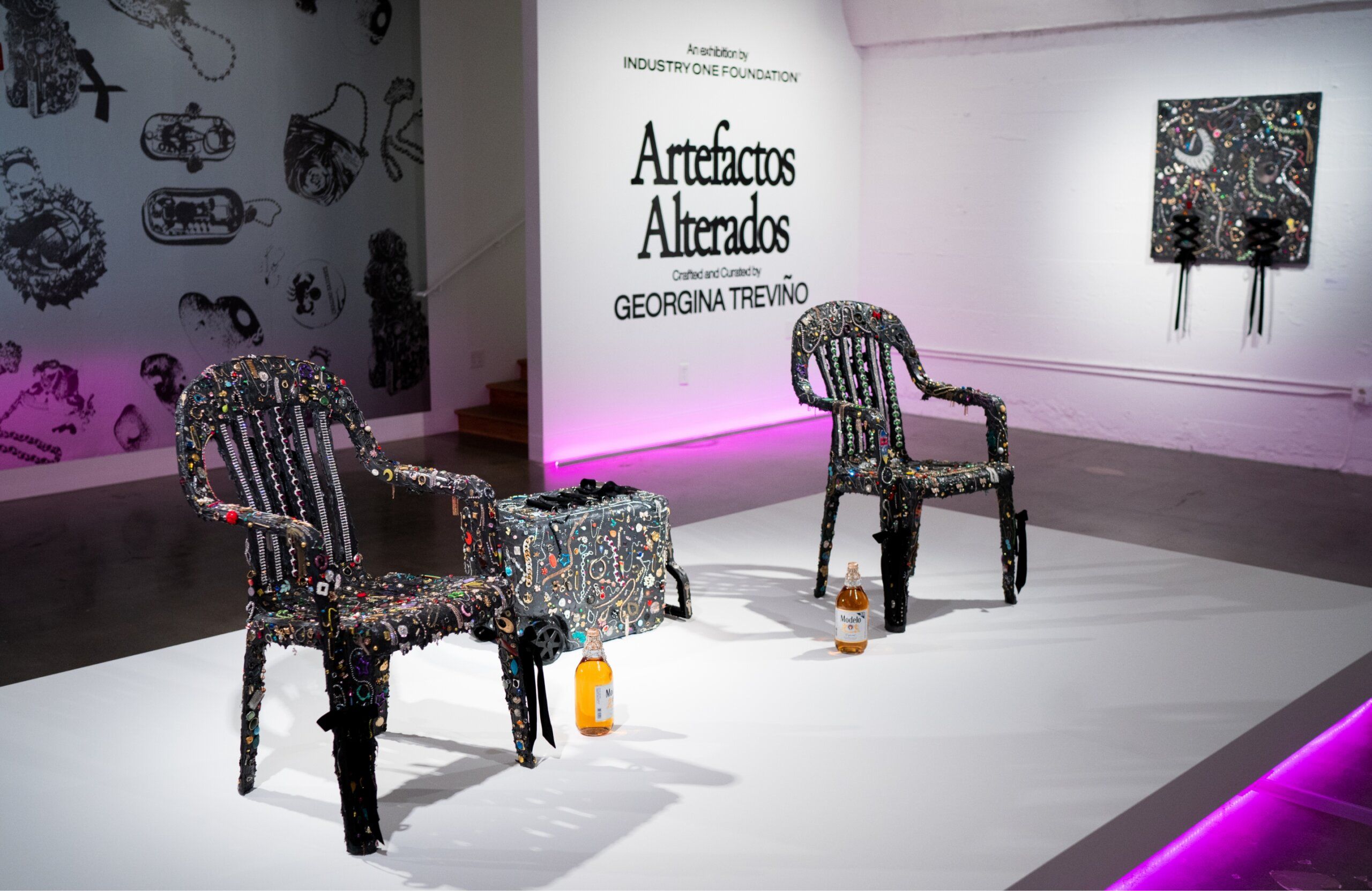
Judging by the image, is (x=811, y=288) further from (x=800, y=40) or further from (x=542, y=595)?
(x=542, y=595)

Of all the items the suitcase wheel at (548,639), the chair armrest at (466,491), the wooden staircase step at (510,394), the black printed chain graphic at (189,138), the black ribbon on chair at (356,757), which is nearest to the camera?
the black ribbon on chair at (356,757)

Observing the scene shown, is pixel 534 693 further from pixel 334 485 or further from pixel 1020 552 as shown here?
pixel 1020 552

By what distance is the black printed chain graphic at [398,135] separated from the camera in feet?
24.1

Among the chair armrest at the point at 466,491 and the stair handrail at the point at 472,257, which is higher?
the stair handrail at the point at 472,257

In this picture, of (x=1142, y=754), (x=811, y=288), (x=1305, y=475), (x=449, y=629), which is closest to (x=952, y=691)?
(x=1142, y=754)

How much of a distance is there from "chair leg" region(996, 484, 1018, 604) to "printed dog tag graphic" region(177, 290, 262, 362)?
13.4 ft

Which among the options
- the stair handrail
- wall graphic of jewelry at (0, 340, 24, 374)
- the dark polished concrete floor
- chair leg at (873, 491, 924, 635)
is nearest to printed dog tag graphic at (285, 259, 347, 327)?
the stair handrail

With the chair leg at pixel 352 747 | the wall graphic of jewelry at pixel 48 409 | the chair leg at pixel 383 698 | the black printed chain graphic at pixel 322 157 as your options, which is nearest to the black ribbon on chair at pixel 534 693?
the chair leg at pixel 383 698

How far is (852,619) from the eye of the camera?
3865 mm

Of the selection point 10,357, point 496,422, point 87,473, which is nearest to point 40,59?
point 10,357

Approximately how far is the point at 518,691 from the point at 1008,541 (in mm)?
1921

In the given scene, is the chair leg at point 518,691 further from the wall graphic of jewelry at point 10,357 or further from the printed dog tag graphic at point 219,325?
the printed dog tag graphic at point 219,325

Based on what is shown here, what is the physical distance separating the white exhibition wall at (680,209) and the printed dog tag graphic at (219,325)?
1.44 metres

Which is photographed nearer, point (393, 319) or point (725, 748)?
point (725, 748)
